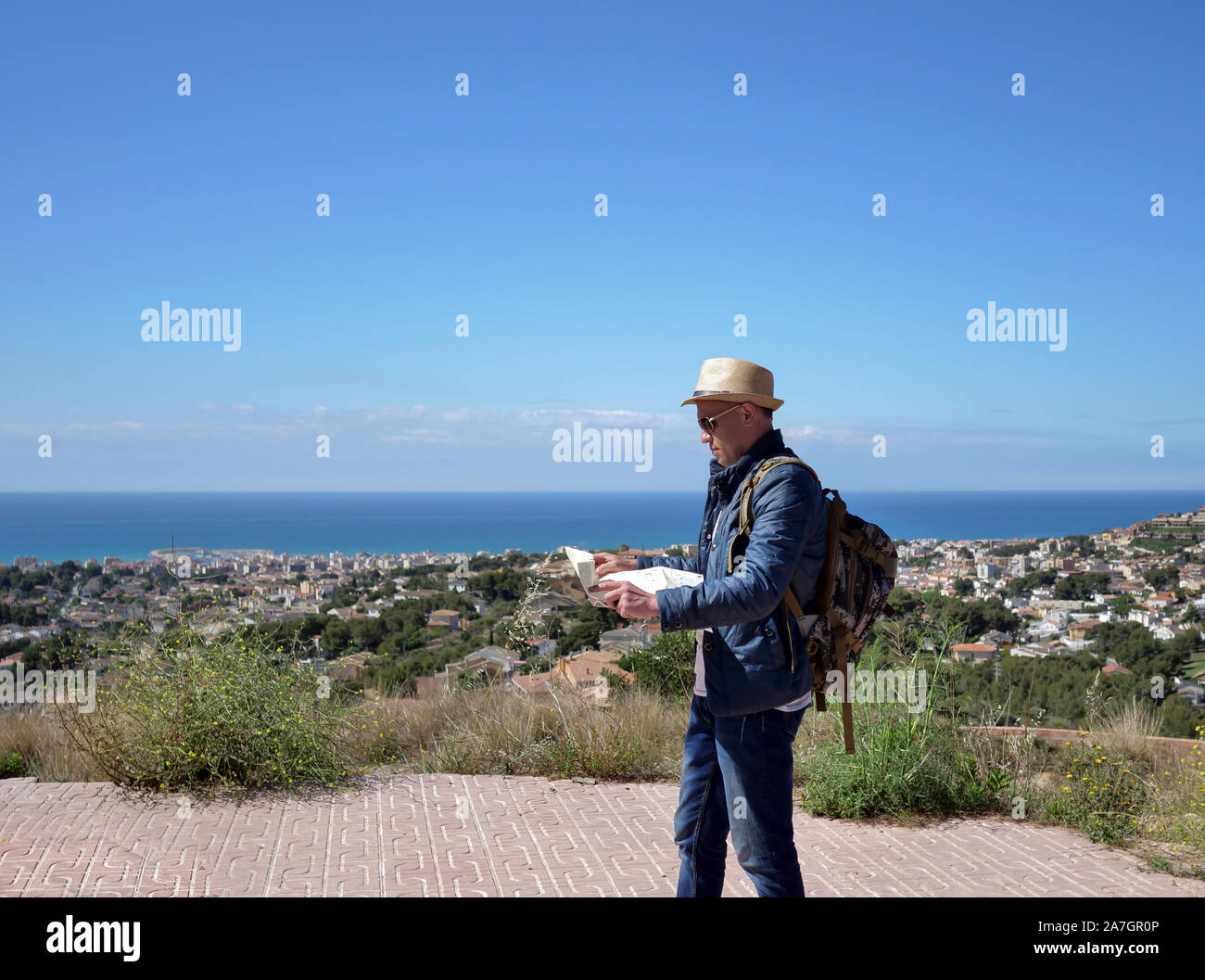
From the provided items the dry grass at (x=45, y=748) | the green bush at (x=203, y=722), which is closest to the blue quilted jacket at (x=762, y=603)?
the green bush at (x=203, y=722)

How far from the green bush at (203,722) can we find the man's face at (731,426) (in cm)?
417

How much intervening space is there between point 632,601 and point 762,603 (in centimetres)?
39

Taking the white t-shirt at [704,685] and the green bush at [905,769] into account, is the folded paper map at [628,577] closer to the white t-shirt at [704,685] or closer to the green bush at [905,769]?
the white t-shirt at [704,685]

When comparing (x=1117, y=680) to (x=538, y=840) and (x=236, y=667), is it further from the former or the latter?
(x=236, y=667)

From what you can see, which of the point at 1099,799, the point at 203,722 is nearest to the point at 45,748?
the point at 203,722

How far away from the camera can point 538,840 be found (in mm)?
5215

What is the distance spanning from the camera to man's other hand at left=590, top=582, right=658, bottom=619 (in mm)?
2764

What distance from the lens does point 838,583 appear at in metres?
3.02

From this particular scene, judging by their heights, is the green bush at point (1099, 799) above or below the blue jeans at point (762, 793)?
below

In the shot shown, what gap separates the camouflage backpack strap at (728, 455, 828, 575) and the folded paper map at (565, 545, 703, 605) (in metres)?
0.18

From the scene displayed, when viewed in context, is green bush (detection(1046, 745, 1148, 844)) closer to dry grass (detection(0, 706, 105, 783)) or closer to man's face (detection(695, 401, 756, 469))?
man's face (detection(695, 401, 756, 469))

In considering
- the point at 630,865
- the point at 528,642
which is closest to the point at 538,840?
the point at 630,865

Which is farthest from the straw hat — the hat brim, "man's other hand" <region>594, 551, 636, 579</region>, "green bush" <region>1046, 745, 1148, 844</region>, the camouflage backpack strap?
"green bush" <region>1046, 745, 1148, 844</region>

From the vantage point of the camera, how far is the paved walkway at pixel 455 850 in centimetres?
451
